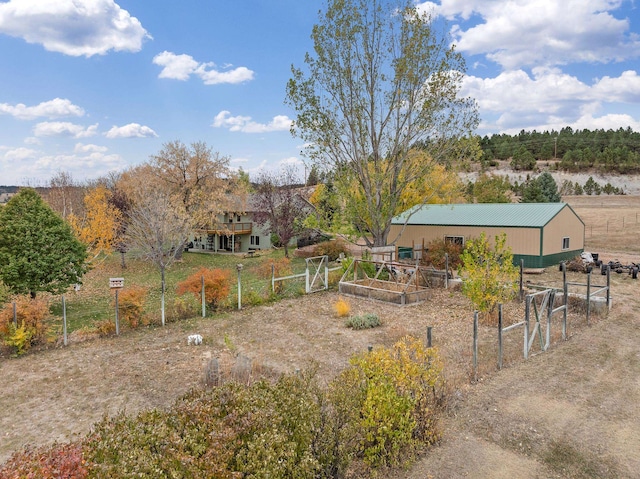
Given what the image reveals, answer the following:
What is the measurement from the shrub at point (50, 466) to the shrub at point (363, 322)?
10601 millimetres

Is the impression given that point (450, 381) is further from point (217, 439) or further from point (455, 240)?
point (455, 240)

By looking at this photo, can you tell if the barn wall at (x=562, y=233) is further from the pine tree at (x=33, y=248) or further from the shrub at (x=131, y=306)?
the pine tree at (x=33, y=248)

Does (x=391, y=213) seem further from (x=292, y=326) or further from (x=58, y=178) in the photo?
(x=58, y=178)

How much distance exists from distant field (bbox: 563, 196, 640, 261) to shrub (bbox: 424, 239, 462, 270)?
1752 cm

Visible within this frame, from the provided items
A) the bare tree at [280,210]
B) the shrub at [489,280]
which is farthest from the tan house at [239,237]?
the shrub at [489,280]

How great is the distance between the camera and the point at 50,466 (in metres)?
3.54

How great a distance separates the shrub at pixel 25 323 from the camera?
1145 centimetres

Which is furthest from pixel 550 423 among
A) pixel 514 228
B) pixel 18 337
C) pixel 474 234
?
pixel 474 234

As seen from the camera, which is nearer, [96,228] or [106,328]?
[106,328]

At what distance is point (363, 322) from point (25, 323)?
32.0 feet

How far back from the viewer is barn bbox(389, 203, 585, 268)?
80.8ft

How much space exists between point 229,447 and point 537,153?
108 meters

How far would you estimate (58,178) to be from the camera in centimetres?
5412

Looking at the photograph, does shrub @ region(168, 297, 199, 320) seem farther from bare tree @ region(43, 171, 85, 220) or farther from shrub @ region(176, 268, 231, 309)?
bare tree @ region(43, 171, 85, 220)
